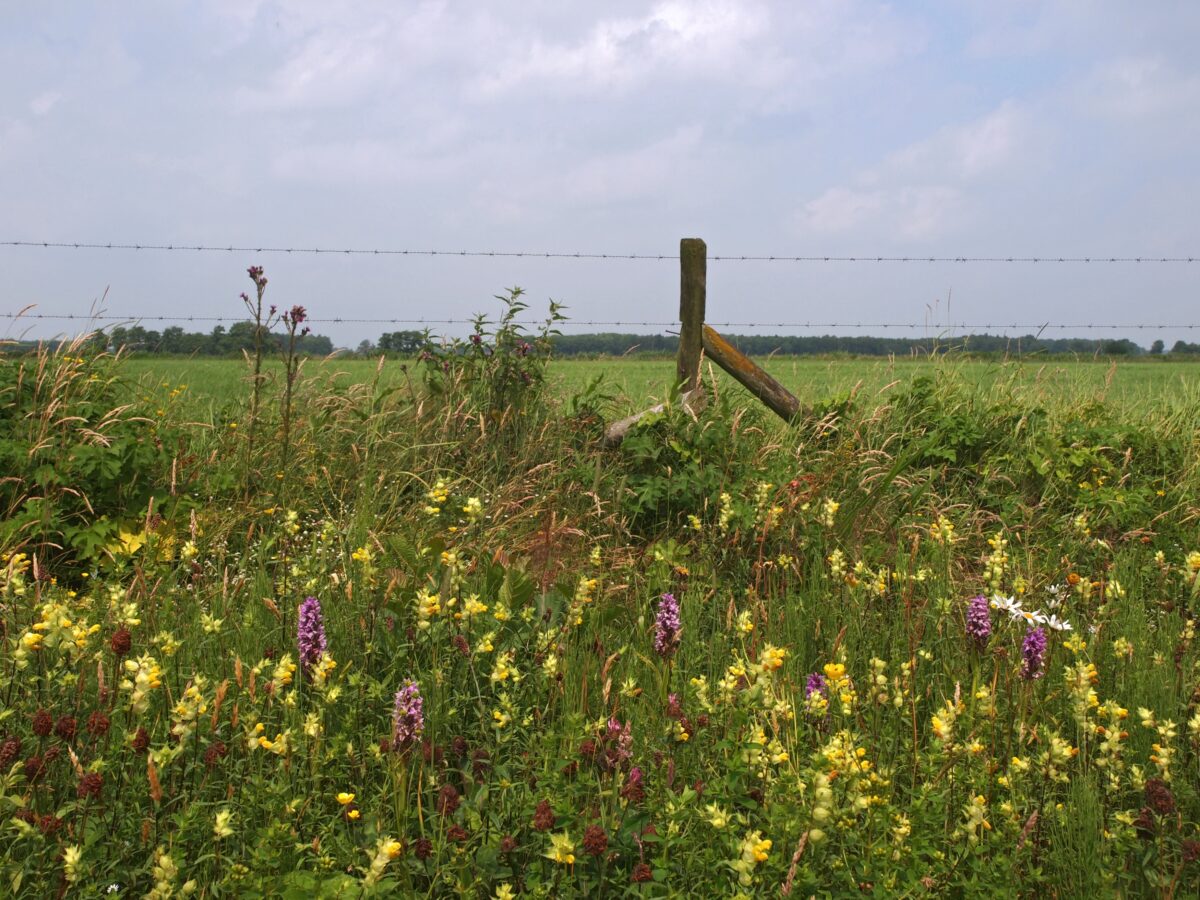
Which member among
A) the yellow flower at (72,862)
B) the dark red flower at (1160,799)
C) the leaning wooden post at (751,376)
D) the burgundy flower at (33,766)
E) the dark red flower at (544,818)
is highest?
the leaning wooden post at (751,376)

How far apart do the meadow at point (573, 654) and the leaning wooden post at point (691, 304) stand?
42 centimetres

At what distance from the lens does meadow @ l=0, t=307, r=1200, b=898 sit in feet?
6.49

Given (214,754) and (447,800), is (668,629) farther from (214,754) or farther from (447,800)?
(214,754)

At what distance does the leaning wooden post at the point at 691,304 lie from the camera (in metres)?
6.45

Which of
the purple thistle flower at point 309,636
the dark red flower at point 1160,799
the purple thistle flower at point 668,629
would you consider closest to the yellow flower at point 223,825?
the purple thistle flower at point 309,636

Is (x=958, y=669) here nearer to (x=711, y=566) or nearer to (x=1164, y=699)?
(x=1164, y=699)

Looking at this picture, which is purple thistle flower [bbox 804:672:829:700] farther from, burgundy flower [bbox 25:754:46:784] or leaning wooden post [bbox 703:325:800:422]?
leaning wooden post [bbox 703:325:800:422]

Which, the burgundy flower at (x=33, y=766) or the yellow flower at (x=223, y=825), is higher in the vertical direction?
the burgundy flower at (x=33, y=766)

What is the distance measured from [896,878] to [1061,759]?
18.8 inches

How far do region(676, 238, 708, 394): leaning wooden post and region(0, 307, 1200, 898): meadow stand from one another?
1.37 feet

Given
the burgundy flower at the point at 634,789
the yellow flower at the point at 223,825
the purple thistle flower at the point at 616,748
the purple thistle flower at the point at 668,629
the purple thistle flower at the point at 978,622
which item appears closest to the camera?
the yellow flower at the point at 223,825

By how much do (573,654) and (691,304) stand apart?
3973 millimetres

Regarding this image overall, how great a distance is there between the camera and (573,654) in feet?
9.82

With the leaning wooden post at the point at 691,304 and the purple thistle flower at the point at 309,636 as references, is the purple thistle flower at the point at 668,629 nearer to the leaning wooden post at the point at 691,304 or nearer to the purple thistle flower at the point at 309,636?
the purple thistle flower at the point at 309,636
